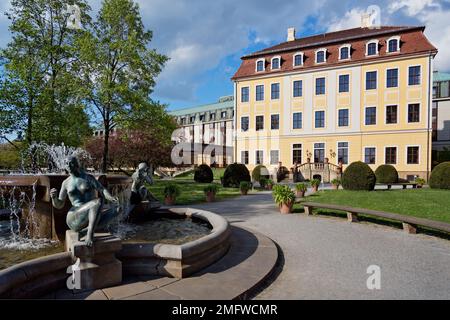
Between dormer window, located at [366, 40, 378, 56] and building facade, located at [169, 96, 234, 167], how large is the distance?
32.2m

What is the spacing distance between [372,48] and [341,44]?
3.38 meters

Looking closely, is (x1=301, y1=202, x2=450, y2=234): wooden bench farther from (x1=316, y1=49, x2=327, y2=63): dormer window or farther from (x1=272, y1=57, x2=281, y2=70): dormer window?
(x1=272, y1=57, x2=281, y2=70): dormer window

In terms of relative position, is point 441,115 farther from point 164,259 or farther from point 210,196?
point 164,259

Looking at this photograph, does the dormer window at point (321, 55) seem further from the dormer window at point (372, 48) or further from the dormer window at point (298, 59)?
the dormer window at point (372, 48)

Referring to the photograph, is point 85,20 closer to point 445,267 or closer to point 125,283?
point 125,283

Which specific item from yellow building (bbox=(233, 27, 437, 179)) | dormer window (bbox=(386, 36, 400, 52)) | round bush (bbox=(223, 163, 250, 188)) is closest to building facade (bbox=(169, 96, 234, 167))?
yellow building (bbox=(233, 27, 437, 179))

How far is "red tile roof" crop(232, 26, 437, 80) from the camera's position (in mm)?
29078

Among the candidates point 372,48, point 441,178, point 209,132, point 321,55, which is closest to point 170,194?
point 441,178

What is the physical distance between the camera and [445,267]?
17.6 feet

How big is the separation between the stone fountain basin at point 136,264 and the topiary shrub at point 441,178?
19504mm

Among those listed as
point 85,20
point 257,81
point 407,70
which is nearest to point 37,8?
point 85,20

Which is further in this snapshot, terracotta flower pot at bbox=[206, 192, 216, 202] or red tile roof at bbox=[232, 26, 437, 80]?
red tile roof at bbox=[232, 26, 437, 80]

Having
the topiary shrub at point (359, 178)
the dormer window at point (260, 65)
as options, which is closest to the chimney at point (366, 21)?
the dormer window at point (260, 65)

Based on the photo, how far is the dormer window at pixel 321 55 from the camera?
3300 cm
